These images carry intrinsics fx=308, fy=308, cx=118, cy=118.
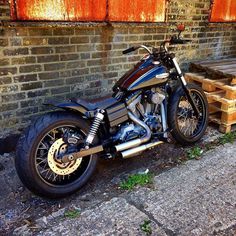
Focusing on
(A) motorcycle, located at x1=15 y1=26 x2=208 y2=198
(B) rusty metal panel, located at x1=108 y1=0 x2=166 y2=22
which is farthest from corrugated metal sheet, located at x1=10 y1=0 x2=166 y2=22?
(A) motorcycle, located at x1=15 y1=26 x2=208 y2=198

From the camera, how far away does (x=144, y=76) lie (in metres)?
2.97

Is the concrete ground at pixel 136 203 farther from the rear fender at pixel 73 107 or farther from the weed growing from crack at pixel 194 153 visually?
the rear fender at pixel 73 107

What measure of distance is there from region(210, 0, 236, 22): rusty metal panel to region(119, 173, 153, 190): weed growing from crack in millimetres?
3006

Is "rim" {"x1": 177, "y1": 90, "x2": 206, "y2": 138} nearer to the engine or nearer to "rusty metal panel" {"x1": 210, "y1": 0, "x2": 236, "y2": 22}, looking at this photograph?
the engine

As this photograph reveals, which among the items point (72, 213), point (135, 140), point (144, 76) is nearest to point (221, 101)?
point (144, 76)

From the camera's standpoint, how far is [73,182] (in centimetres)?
270

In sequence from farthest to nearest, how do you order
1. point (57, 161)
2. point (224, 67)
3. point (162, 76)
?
1. point (224, 67)
2. point (162, 76)
3. point (57, 161)

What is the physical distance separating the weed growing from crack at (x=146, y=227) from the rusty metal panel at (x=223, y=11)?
355 centimetres

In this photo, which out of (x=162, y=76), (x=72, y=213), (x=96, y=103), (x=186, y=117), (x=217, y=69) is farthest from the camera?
(x=217, y=69)

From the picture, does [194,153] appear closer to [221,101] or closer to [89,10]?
[221,101]

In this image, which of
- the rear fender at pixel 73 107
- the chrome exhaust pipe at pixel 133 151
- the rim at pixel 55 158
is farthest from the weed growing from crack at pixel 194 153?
the rear fender at pixel 73 107

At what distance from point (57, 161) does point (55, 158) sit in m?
0.03

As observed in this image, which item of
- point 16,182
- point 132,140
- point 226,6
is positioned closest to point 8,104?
point 16,182

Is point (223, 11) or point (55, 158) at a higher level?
point (223, 11)
